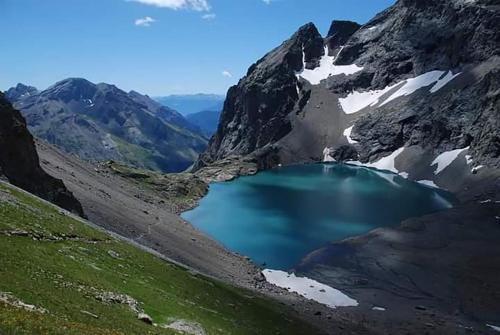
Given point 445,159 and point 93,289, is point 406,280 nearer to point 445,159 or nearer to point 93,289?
point 93,289

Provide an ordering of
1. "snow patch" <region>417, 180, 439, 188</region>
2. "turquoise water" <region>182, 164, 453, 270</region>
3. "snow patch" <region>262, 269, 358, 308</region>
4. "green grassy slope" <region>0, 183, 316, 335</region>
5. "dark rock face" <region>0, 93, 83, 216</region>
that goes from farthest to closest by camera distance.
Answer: "snow patch" <region>417, 180, 439, 188</region> → "turquoise water" <region>182, 164, 453, 270</region> → "snow patch" <region>262, 269, 358, 308</region> → "dark rock face" <region>0, 93, 83, 216</region> → "green grassy slope" <region>0, 183, 316, 335</region>

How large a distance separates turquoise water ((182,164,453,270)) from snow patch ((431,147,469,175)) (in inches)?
515

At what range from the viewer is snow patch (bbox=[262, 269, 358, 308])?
244 ft

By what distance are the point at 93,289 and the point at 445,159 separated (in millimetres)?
177927

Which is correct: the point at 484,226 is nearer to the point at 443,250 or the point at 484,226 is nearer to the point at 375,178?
the point at 443,250

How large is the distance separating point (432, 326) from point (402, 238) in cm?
4505

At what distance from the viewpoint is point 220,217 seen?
13712 cm

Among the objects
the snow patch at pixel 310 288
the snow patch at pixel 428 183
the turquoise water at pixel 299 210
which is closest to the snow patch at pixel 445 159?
the snow patch at pixel 428 183

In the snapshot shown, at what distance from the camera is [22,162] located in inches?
2468

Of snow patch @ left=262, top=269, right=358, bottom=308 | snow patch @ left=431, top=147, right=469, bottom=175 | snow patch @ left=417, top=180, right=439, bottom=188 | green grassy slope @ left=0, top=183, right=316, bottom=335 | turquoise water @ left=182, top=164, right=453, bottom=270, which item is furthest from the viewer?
snow patch @ left=431, top=147, right=469, bottom=175

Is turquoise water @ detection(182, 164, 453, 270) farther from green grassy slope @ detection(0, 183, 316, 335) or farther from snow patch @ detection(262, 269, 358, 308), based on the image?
green grassy slope @ detection(0, 183, 316, 335)

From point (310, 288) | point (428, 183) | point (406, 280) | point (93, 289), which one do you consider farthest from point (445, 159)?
point (93, 289)

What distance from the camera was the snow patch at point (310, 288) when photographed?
244 feet

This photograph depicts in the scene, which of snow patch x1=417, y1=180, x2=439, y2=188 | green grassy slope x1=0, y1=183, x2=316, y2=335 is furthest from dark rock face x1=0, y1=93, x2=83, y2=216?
snow patch x1=417, y1=180, x2=439, y2=188
